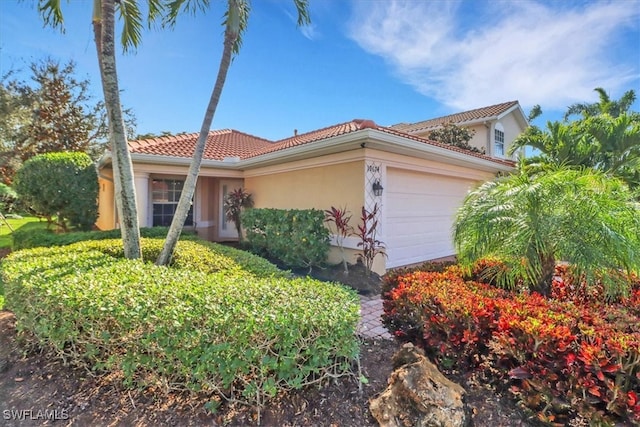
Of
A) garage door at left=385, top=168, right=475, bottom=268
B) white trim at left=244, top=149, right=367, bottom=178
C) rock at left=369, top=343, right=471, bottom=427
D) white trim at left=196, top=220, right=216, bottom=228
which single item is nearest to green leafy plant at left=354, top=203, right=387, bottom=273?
garage door at left=385, top=168, right=475, bottom=268

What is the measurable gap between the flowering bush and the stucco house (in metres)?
3.67

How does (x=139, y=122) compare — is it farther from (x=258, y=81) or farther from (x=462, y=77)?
(x=462, y=77)

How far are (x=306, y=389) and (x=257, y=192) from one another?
9302 mm

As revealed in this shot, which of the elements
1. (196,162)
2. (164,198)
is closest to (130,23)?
(196,162)

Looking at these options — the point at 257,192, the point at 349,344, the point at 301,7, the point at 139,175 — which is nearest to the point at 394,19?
the point at 301,7

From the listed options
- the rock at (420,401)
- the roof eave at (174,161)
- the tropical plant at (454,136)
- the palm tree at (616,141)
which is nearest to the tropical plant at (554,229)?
the rock at (420,401)

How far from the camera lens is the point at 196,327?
2.57 metres

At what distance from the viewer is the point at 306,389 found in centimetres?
283

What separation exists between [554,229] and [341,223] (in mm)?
4607

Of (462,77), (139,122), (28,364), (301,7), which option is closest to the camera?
(28,364)

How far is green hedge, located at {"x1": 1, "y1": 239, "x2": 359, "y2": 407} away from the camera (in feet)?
8.24

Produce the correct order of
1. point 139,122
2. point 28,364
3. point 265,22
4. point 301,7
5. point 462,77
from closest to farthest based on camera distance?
point 28,364 < point 301,7 < point 265,22 < point 462,77 < point 139,122

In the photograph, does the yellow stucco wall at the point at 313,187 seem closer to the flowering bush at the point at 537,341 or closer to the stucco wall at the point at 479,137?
the flowering bush at the point at 537,341

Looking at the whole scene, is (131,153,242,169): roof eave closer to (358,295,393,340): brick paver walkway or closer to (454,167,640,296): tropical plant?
(358,295,393,340): brick paver walkway
